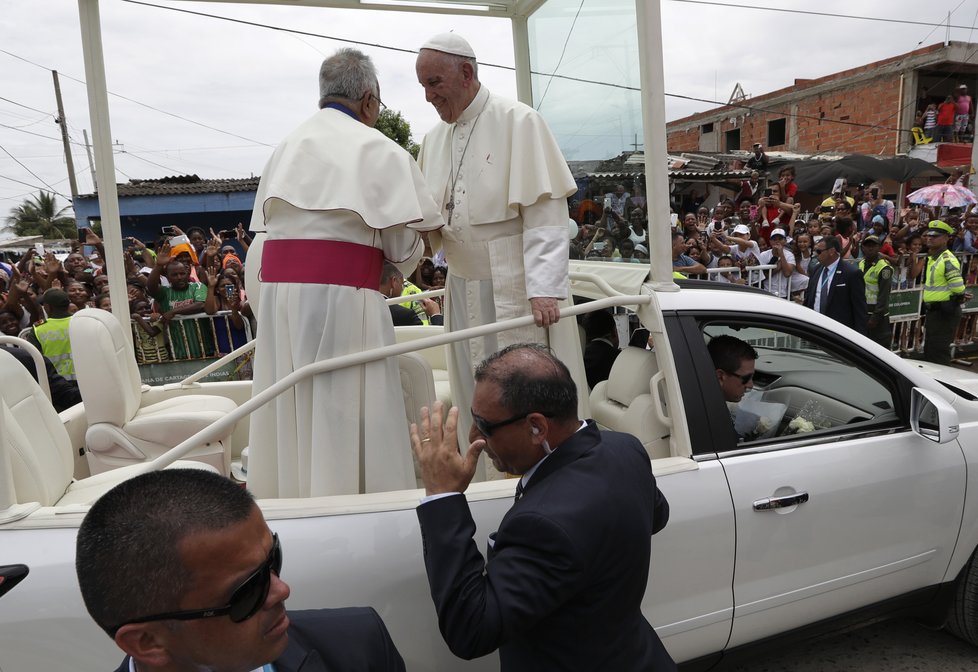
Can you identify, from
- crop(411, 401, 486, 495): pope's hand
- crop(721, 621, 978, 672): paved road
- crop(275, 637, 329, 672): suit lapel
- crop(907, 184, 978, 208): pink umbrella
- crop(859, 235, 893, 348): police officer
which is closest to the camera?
crop(275, 637, 329, 672): suit lapel

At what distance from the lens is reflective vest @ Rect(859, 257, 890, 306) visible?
712 centimetres

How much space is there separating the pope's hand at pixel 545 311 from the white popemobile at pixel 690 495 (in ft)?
0.44

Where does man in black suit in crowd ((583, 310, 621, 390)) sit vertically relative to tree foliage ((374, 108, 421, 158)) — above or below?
below

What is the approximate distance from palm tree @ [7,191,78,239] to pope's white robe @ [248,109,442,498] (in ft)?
168

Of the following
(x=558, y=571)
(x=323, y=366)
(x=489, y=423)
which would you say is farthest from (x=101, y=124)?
(x=558, y=571)

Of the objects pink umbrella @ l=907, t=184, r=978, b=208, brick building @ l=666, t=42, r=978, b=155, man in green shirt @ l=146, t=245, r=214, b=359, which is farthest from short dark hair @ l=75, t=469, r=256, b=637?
brick building @ l=666, t=42, r=978, b=155

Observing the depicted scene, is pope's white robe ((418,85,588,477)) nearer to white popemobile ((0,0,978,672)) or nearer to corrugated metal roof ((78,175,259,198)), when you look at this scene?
white popemobile ((0,0,978,672))

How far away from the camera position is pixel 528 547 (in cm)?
146

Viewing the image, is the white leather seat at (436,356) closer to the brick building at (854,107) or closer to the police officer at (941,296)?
the police officer at (941,296)

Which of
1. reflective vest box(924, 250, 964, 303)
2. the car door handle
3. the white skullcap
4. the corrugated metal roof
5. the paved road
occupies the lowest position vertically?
the paved road

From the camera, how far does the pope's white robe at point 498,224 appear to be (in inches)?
102

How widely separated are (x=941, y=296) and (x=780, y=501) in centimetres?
698

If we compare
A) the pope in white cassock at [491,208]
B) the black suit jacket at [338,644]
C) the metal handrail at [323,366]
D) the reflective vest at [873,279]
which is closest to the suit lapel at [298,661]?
the black suit jacket at [338,644]

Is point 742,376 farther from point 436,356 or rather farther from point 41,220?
point 41,220
